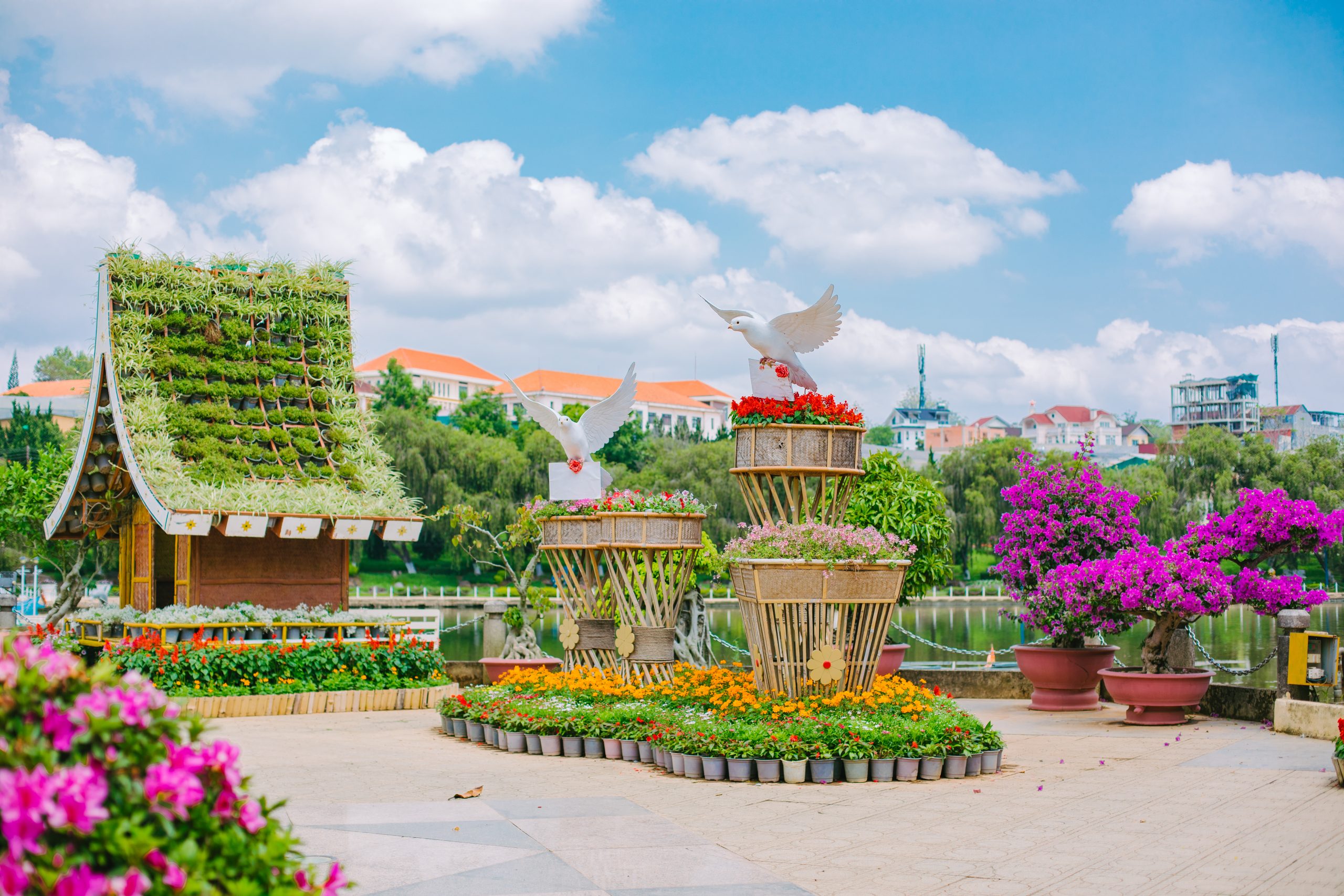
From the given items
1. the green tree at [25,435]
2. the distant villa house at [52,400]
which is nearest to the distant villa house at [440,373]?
the distant villa house at [52,400]

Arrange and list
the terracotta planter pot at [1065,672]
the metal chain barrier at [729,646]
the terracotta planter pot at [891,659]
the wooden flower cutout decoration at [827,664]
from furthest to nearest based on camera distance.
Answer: the metal chain barrier at [729,646]
the terracotta planter pot at [891,659]
the terracotta planter pot at [1065,672]
the wooden flower cutout decoration at [827,664]

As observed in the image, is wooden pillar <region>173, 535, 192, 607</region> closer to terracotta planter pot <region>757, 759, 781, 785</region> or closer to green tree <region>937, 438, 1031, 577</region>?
terracotta planter pot <region>757, 759, 781, 785</region>

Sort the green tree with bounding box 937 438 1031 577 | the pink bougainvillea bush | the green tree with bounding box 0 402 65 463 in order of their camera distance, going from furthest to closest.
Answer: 1. the green tree with bounding box 0 402 65 463
2. the green tree with bounding box 937 438 1031 577
3. the pink bougainvillea bush

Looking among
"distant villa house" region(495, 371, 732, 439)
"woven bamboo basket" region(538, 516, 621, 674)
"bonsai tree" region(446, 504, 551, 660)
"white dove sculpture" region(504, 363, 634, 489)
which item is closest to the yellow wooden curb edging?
"bonsai tree" region(446, 504, 551, 660)

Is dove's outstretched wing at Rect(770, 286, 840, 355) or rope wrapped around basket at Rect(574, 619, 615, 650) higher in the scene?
dove's outstretched wing at Rect(770, 286, 840, 355)

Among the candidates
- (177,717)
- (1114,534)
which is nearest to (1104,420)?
(1114,534)

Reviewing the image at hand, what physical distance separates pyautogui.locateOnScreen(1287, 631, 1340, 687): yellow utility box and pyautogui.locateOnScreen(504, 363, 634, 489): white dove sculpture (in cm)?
649

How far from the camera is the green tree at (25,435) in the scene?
48156 mm

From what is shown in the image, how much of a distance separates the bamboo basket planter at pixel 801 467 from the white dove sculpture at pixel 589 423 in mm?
2290

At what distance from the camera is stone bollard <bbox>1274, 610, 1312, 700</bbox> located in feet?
35.6

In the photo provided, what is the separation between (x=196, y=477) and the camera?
45.4 feet

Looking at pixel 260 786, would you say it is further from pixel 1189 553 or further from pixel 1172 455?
pixel 1172 455

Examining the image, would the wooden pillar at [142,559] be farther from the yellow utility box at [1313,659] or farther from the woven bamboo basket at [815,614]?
the yellow utility box at [1313,659]

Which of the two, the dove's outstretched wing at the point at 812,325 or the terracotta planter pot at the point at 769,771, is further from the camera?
the dove's outstretched wing at the point at 812,325
